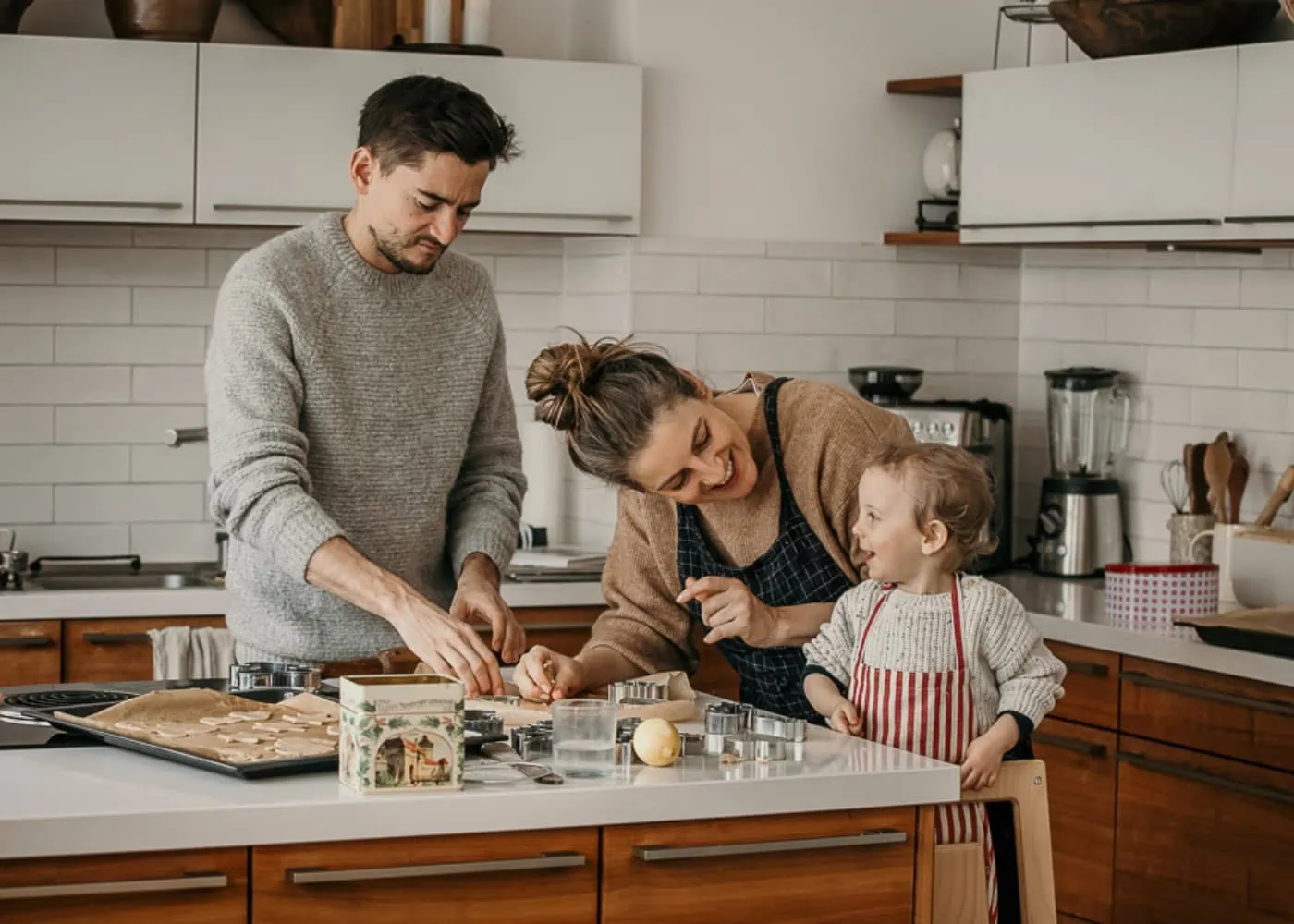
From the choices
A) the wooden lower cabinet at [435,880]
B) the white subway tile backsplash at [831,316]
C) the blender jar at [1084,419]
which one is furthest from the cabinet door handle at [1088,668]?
the wooden lower cabinet at [435,880]

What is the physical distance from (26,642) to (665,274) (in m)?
1.83

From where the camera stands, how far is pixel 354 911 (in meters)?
2.25

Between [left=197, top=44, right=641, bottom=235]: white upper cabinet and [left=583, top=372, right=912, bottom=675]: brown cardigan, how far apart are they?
1.67 m

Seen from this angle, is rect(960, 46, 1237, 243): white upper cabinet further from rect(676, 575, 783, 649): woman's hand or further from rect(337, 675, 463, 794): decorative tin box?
rect(337, 675, 463, 794): decorative tin box

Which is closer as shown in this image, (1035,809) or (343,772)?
(343,772)

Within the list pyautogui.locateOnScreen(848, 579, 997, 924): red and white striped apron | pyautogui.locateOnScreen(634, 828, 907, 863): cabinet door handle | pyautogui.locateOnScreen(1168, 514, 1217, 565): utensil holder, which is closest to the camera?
pyautogui.locateOnScreen(634, 828, 907, 863): cabinet door handle

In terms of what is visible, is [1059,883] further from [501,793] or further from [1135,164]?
[501,793]

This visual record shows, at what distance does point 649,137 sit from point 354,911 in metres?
3.03

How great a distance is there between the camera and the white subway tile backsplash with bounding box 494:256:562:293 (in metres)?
5.23

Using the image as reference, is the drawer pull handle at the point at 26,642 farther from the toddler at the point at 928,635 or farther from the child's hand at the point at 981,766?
the child's hand at the point at 981,766

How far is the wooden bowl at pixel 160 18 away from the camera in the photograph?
448 centimetres

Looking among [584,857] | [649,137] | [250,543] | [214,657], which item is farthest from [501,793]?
[649,137]

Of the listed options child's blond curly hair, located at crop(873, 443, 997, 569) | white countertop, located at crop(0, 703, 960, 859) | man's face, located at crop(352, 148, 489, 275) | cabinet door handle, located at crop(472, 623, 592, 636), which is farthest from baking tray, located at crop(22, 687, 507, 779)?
cabinet door handle, located at crop(472, 623, 592, 636)

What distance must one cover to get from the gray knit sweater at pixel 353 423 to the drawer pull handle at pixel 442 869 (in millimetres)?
772
